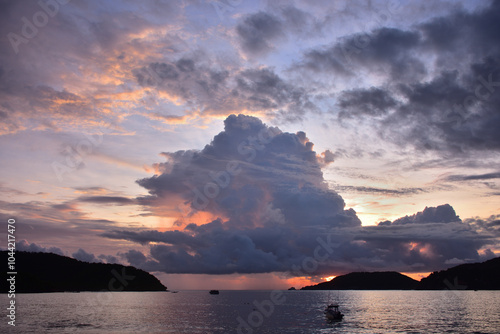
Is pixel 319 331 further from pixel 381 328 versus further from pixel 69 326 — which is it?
pixel 69 326

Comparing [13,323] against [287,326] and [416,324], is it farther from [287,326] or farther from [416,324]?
[416,324]

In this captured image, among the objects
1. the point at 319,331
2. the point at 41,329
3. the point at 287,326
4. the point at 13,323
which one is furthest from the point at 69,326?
the point at 319,331

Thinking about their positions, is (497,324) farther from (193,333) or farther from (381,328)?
(193,333)

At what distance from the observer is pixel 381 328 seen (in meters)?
115

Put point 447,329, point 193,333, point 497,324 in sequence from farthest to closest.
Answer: point 497,324, point 447,329, point 193,333

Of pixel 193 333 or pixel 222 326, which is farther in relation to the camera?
pixel 222 326

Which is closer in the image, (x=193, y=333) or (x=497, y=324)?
(x=193, y=333)

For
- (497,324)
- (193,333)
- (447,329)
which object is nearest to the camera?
(193,333)

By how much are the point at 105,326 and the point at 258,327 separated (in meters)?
47.5

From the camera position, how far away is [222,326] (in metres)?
116

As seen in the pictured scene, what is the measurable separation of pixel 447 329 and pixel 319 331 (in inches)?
1557

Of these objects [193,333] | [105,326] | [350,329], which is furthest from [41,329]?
[350,329]

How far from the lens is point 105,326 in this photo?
113500 mm

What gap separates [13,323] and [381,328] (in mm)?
115386
